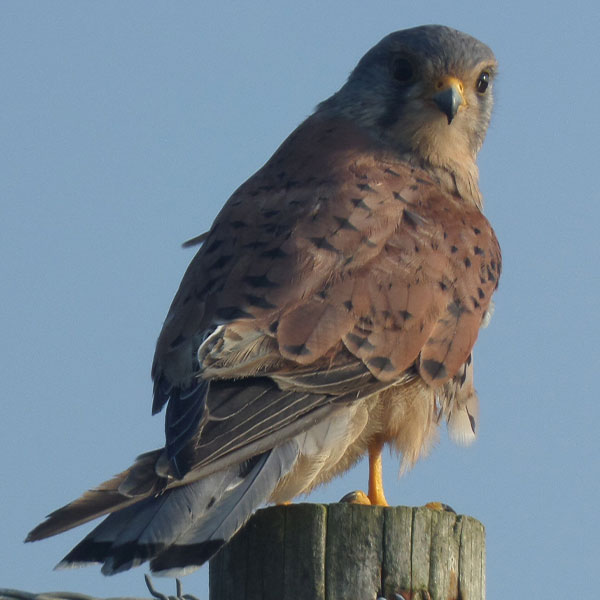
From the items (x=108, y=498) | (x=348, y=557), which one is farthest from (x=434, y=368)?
(x=108, y=498)

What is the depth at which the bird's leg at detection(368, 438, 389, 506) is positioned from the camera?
14.4ft

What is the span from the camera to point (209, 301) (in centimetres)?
392

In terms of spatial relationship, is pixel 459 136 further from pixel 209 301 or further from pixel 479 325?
pixel 209 301

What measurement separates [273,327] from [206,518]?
77 cm

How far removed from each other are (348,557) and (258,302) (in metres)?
1.05

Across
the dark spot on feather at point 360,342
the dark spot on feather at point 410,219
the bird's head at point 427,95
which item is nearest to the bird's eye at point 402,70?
the bird's head at point 427,95

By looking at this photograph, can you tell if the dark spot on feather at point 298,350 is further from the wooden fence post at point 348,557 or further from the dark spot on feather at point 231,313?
the wooden fence post at point 348,557

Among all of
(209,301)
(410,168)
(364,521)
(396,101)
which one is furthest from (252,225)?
(364,521)

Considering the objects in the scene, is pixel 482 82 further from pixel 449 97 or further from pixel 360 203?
pixel 360 203

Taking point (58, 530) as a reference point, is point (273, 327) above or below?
above

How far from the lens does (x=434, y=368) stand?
13.4ft

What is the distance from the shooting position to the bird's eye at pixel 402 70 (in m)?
5.12

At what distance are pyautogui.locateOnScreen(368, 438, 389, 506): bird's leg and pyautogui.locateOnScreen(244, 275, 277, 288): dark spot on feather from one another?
858 mm

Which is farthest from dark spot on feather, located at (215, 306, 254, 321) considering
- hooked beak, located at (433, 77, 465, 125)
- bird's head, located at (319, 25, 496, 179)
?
hooked beak, located at (433, 77, 465, 125)
